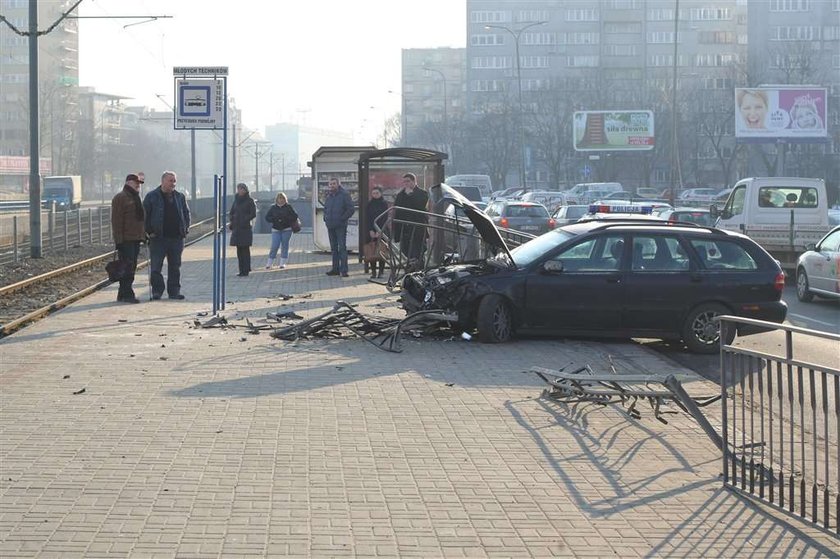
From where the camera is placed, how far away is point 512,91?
117 m

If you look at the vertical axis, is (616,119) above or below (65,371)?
above

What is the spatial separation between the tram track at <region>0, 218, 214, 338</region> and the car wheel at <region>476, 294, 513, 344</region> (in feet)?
17.7

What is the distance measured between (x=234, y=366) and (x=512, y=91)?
108 metres

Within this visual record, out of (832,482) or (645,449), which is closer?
(832,482)

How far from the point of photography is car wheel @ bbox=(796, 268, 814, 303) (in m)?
20.0

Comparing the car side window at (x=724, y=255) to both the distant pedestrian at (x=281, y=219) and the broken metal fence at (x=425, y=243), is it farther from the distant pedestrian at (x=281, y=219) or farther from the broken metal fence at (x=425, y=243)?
the distant pedestrian at (x=281, y=219)

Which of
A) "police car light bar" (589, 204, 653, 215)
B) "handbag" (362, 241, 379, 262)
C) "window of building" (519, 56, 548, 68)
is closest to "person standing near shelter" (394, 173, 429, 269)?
"handbag" (362, 241, 379, 262)

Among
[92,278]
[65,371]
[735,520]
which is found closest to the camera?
[735,520]

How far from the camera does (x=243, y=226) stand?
21266mm

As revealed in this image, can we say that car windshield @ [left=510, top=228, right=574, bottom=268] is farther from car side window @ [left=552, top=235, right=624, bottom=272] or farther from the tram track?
the tram track

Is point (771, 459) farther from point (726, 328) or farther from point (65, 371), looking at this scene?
point (65, 371)

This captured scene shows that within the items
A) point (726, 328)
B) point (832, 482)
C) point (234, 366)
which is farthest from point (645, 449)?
point (234, 366)

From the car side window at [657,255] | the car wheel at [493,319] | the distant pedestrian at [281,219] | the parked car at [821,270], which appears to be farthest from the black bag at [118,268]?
the parked car at [821,270]

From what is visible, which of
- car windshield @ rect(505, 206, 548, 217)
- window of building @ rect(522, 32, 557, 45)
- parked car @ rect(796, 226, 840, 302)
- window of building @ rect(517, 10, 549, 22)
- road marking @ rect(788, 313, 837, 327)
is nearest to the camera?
road marking @ rect(788, 313, 837, 327)
